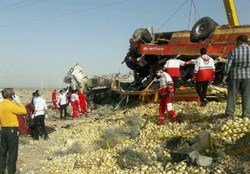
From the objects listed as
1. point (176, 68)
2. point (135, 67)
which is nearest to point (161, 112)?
point (176, 68)

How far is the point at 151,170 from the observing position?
786 centimetres

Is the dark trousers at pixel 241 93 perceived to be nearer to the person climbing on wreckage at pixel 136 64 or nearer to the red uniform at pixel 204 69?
the red uniform at pixel 204 69

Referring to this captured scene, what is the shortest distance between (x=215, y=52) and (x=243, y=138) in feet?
23.9

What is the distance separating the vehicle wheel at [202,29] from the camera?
1564cm

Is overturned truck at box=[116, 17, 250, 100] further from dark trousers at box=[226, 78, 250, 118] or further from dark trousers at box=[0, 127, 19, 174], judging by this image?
dark trousers at box=[0, 127, 19, 174]

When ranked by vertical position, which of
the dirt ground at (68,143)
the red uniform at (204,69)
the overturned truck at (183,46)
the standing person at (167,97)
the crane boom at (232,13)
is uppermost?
the crane boom at (232,13)

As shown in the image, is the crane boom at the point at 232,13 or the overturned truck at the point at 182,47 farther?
the crane boom at the point at 232,13

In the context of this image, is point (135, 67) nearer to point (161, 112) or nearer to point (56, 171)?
point (161, 112)

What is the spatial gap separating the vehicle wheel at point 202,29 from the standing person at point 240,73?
6.99 metres

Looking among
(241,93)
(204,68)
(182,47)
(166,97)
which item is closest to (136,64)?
(182,47)

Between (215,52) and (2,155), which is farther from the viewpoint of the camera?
(215,52)

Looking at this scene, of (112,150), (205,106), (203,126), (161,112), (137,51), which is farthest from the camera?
(137,51)

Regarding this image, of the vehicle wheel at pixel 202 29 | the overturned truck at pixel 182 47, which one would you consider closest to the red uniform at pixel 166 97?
the overturned truck at pixel 182 47

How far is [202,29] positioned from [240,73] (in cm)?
773
